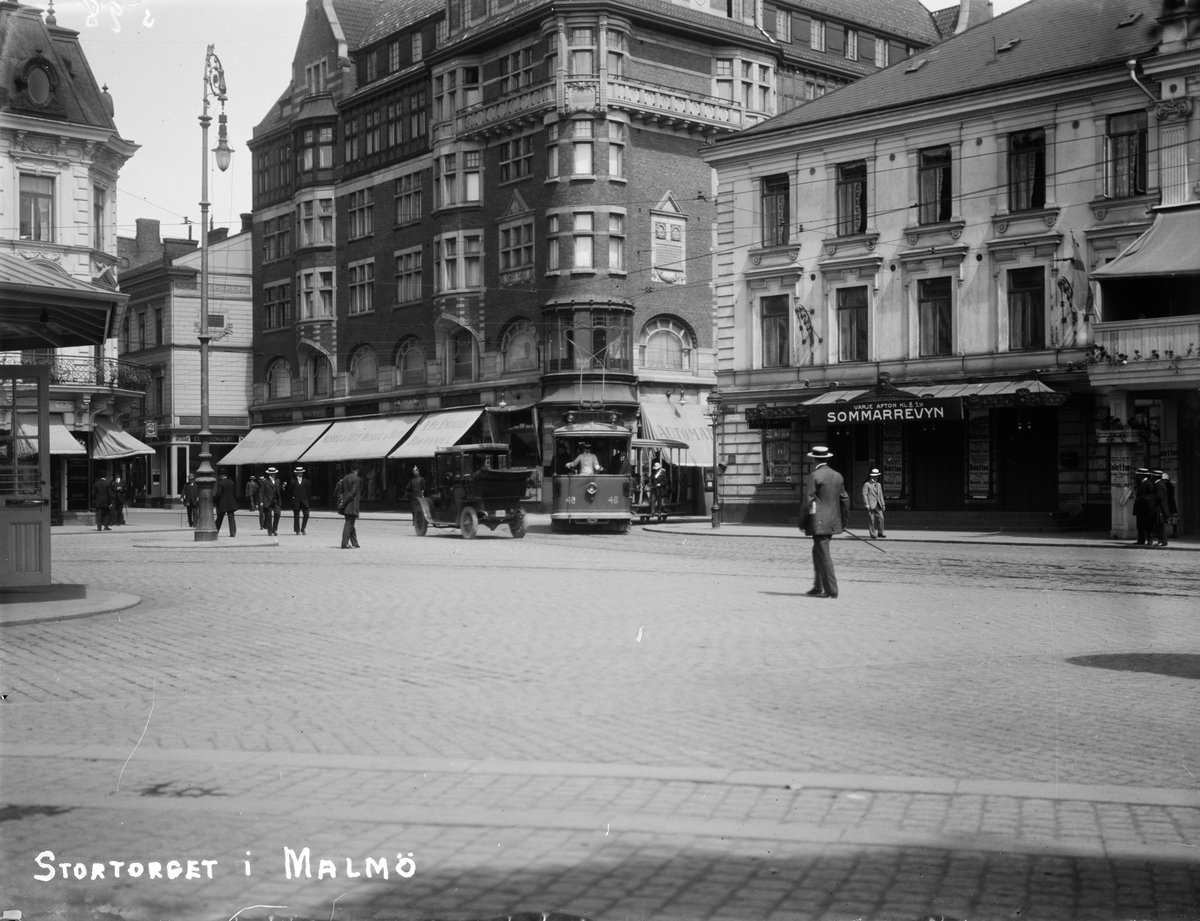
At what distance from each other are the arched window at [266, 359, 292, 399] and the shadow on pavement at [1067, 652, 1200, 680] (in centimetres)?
2832

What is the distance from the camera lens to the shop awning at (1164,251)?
2938 centimetres

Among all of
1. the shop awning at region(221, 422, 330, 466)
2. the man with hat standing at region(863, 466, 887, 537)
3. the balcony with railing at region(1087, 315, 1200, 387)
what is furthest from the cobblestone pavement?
the shop awning at region(221, 422, 330, 466)

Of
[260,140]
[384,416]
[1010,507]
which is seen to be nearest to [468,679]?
[260,140]

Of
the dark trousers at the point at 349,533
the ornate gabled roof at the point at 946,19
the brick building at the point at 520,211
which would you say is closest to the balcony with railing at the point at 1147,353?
the dark trousers at the point at 349,533

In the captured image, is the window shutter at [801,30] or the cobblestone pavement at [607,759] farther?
the window shutter at [801,30]

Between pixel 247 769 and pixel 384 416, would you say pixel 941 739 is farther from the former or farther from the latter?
pixel 384 416

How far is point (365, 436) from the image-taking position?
5572cm

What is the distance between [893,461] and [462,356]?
2170 cm

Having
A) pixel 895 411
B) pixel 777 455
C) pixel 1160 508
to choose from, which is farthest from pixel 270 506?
pixel 1160 508

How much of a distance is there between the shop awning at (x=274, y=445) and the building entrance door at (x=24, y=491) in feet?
98.5

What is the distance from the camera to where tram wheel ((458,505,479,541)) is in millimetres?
34406

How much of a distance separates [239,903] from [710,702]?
5.12 m

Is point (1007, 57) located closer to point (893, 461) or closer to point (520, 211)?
point (893, 461)

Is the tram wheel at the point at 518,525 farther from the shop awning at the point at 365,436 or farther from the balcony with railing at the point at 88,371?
the shop awning at the point at 365,436
